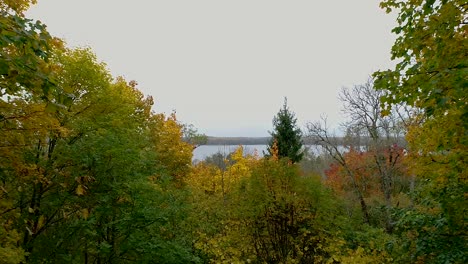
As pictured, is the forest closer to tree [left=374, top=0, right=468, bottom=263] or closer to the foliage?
tree [left=374, top=0, right=468, bottom=263]

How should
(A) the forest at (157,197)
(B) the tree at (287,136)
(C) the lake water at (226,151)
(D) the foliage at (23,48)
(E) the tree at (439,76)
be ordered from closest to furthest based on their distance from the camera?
(D) the foliage at (23,48) < (E) the tree at (439,76) < (A) the forest at (157,197) < (B) the tree at (287,136) < (C) the lake water at (226,151)

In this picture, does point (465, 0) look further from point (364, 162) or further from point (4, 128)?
point (364, 162)

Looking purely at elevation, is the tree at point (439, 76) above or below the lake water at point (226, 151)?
below

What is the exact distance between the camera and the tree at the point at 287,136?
29703 mm

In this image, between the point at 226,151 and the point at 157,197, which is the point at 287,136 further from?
the point at 226,151

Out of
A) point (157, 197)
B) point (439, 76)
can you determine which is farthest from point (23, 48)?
point (157, 197)

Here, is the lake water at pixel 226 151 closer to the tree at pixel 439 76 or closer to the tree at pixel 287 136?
the tree at pixel 287 136

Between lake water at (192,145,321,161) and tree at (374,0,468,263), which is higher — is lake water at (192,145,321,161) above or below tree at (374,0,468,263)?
above

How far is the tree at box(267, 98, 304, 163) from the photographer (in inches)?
1169

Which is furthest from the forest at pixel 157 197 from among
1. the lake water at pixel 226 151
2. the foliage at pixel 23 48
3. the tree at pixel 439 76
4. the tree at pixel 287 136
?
the lake water at pixel 226 151

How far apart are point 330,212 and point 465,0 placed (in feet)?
28.2

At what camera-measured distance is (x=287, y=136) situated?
2991cm

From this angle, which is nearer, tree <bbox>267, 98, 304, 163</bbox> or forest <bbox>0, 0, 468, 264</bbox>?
forest <bbox>0, 0, 468, 264</bbox>

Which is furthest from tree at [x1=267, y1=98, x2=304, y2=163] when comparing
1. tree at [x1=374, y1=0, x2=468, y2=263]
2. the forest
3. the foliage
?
the foliage
